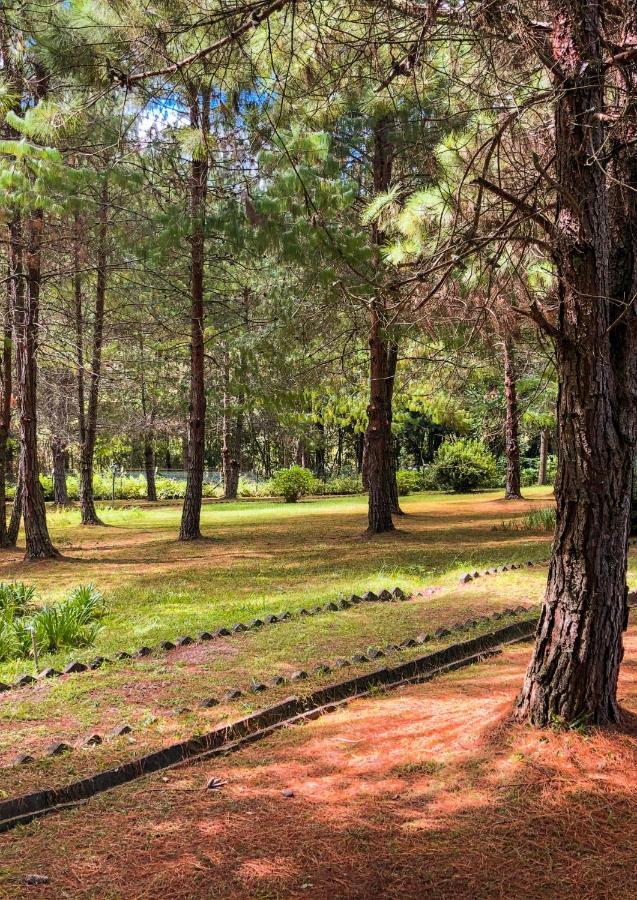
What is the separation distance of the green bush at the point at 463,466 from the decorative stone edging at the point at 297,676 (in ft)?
57.5

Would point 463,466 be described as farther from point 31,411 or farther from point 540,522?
point 31,411

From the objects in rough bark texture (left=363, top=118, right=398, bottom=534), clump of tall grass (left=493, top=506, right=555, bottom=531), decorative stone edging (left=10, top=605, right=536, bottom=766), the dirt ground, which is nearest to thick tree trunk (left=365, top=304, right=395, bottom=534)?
rough bark texture (left=363, top=118, right=398, bottom=534)

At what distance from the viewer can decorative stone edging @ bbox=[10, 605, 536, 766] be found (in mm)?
3343

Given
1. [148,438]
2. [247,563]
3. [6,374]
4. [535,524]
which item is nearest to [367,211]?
[247,563]

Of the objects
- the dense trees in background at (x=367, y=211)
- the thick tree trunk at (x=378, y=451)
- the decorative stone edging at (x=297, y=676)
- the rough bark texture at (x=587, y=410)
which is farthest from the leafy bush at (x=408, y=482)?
the rough bark texture at (x=587, y=410)

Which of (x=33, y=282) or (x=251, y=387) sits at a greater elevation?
(x=33, y=282)

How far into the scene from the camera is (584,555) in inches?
131

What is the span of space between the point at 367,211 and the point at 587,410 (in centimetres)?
530

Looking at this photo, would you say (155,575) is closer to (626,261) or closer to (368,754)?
(368,754)

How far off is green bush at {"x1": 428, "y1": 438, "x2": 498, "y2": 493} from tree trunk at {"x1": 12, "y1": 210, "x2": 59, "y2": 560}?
15.1 m

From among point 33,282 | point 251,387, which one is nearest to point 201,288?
point 251,387

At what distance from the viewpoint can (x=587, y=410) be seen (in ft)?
10.8

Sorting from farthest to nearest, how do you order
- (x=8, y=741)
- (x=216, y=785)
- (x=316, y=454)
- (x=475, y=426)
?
(x=316, y=454), (x=475, y=426), (x=8, y=741), (x=216, y=785)

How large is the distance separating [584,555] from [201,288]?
1086 cm
